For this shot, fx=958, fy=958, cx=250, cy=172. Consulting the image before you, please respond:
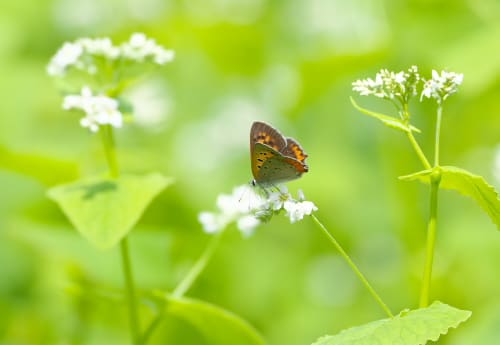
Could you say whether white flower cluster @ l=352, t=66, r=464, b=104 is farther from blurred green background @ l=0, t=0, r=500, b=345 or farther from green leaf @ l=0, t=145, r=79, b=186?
green leaf @ l=0, t=145, r=79, b=186

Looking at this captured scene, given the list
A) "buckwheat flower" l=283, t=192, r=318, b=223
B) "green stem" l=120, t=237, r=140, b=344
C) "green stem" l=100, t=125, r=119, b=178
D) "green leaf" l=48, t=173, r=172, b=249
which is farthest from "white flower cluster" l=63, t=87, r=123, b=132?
"buckwheat flower" l=283, t=192, r=318, b=223

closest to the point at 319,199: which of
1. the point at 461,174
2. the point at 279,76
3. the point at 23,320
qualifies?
the point at 279,76

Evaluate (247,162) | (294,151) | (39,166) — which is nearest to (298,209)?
(294,151)

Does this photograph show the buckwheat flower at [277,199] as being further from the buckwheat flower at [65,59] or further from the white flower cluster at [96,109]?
the buckwheat flower at [65,59]

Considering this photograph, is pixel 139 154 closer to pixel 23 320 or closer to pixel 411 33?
pixel 23 320

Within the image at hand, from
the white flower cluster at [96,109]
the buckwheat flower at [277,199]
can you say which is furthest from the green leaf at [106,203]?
the buckwheat flower at [277,199]
